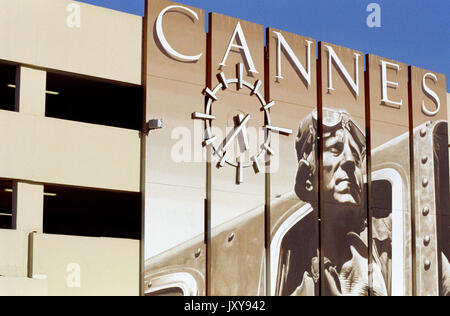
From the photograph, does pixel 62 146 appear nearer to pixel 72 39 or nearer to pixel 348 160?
pixel 72 39

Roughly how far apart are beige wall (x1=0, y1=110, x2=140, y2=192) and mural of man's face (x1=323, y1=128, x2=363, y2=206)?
820 cm

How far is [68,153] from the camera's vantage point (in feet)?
99.8

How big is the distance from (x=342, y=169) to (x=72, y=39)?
1187cm

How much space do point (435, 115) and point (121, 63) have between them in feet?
50.5

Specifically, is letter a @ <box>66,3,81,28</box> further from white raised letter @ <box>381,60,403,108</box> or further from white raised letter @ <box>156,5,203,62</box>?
white raised letter @ <box>381,60,403,108</box>

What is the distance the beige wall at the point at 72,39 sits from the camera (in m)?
29.7

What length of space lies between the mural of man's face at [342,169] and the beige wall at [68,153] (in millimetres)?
8195

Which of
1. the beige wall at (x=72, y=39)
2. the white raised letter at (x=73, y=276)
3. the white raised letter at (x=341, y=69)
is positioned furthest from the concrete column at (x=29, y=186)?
the white raised letter at (x=341, y=69)

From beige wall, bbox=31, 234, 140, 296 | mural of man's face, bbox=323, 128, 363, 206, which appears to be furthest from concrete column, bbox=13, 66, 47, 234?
mural of man's face, bbox=323, 128, 363, 206

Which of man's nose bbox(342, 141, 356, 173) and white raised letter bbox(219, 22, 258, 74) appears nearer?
white raised letter bbox(219, 22, 258, 74)

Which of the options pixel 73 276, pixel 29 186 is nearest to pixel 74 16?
pixel 29 186

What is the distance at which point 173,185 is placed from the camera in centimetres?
3209

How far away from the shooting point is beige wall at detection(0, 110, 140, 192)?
1155 inches
